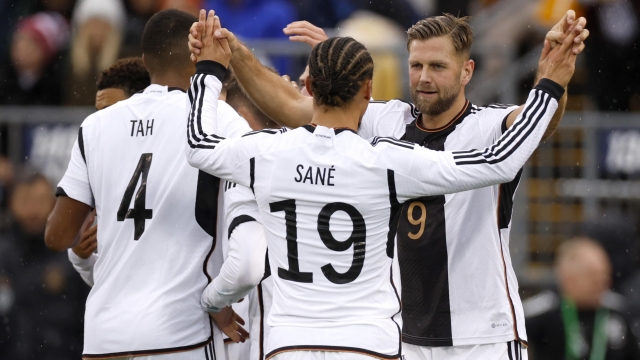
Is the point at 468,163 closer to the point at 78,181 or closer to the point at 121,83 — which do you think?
the point at 78,181

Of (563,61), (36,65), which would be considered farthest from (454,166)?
(36,65)

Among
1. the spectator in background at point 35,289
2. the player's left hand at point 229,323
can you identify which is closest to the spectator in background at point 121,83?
the player's left hand at point 229,323

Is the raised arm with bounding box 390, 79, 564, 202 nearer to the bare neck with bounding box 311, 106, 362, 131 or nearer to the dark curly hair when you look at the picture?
the bare neck with bounding box 311, 106, 362, 131

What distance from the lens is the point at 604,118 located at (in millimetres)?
10375

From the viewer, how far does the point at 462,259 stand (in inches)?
208

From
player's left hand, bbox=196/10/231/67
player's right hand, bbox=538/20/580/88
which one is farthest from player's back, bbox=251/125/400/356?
player's right hand, bbox=538/20/580/88

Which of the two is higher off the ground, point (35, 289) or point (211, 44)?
point (211, 44)

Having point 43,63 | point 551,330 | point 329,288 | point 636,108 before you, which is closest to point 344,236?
point 329,288

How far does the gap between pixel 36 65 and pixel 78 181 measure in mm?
7049

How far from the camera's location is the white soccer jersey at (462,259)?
524cm

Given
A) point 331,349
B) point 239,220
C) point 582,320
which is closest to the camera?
point 331,349

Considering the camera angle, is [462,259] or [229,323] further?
[229,323]

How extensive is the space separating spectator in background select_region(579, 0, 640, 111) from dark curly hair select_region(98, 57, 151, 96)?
599cm

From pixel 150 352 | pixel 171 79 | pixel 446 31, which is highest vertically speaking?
pixel 446 31
